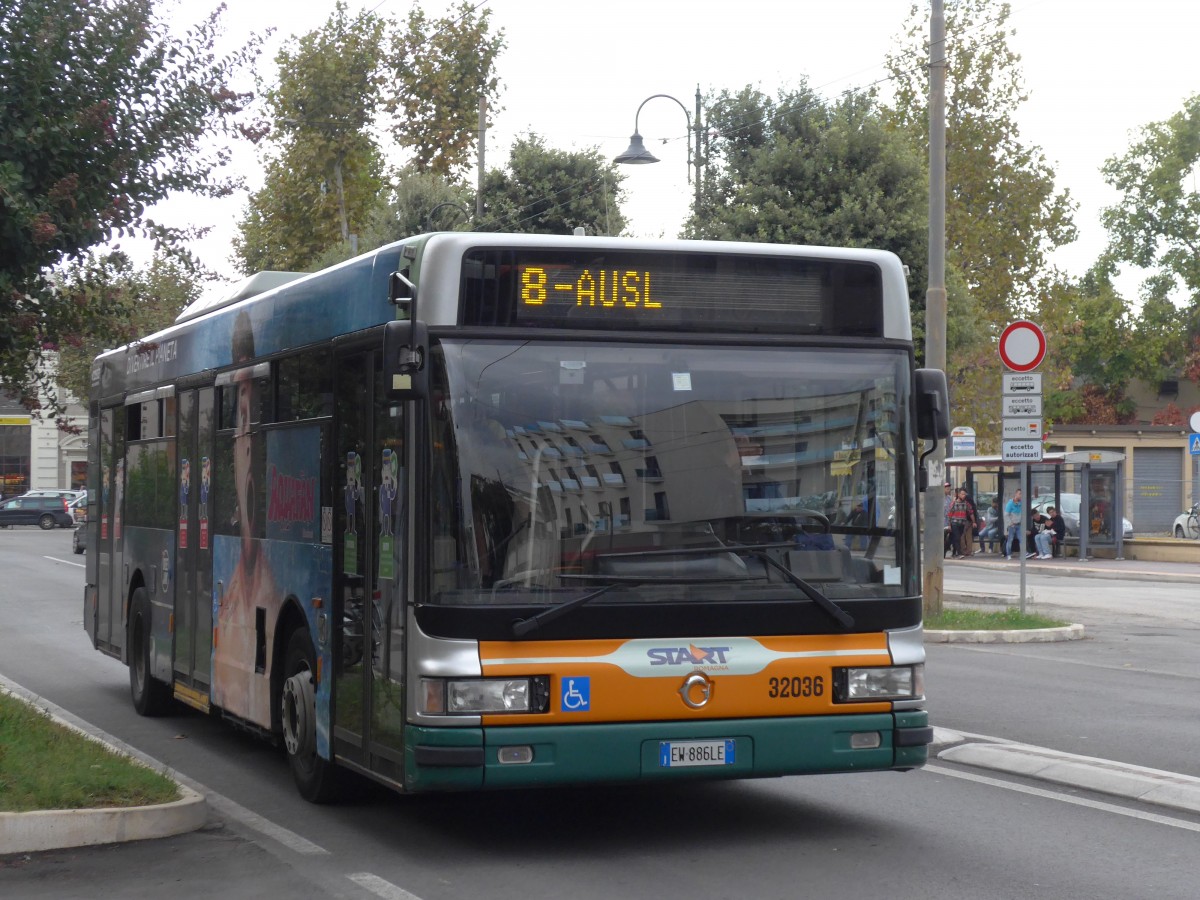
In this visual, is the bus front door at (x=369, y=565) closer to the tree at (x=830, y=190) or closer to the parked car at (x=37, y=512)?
the tree at (x=830, y=190)

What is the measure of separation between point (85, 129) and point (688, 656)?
5.53 meters

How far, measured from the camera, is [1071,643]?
751 inches

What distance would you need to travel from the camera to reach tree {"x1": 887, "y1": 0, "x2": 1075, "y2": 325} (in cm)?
4838

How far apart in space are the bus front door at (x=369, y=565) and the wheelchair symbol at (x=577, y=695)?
0.76 metres

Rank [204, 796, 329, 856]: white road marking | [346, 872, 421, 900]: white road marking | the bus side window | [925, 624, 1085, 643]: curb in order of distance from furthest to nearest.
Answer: [925, 624, 1085, 643]: curb
the bus side window
[204, 796, 329, 856]: white road marking
[346, 872, 421, 900]: white road marking

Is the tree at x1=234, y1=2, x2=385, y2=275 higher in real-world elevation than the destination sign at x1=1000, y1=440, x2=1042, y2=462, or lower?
Result: higher

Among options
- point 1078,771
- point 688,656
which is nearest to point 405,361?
point 688,656

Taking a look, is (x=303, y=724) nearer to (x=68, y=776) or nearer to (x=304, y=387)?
(x=68, y=776)

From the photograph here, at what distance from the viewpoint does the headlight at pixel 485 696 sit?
7180 millimetres

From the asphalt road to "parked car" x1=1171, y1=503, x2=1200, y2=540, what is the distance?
123 ft

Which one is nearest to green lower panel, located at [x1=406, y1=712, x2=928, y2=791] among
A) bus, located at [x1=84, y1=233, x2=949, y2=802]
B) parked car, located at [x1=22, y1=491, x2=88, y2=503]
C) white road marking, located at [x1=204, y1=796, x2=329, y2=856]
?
bus, located at [x1=84, y1=233, x2=949, y2=802]

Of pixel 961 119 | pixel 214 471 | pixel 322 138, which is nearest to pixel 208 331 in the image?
pixel 214 471

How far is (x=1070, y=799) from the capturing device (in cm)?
898

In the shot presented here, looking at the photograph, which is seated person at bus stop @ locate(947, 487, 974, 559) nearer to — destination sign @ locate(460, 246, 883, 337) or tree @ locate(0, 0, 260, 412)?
tree @ locate(0, 0, 260, 412)
